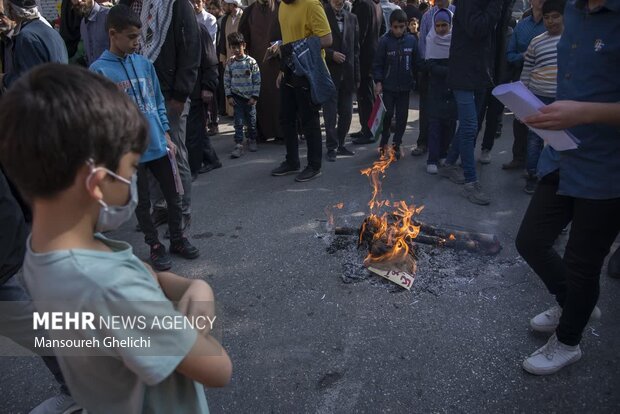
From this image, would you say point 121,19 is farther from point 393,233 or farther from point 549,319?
point 549,319

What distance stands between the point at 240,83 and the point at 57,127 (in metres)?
5.82

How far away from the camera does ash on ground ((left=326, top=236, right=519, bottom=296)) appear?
130 inches

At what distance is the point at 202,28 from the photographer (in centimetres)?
540

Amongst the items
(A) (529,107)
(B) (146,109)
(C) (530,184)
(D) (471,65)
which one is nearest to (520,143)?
(C) (530,184)

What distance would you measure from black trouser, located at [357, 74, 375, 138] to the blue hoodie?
13.6ft

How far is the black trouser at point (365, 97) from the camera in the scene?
7.14 meters

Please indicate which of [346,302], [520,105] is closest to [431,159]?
[346,302]

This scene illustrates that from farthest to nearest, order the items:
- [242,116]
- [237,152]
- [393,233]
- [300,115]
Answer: [242,116] → [237,152] → [300,115] → [393,233]

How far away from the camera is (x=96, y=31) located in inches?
191

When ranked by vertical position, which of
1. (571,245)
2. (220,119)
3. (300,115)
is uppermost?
(571,245)

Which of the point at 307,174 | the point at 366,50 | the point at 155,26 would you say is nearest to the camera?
the point at 155,26

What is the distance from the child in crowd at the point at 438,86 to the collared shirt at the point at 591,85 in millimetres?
3298

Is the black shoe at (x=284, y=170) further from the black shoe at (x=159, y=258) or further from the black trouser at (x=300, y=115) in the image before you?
the black shoe at (x=159, y=258)

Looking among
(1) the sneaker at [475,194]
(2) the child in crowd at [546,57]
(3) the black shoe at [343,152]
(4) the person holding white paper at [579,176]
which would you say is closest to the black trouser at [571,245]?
(4) the person holding white paper at [579,176]
